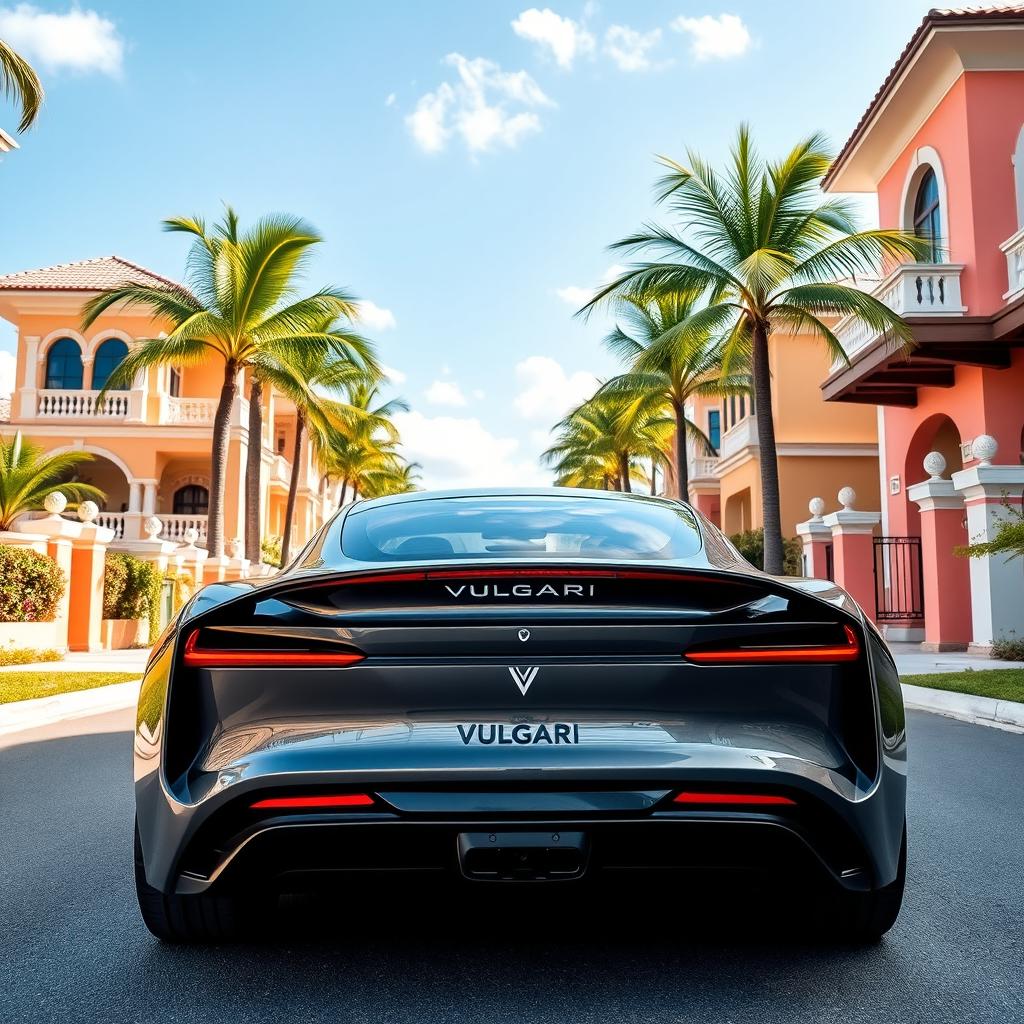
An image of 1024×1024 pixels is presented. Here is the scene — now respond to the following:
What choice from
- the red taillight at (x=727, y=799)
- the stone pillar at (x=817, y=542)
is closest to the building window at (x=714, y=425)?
the stone pillar at (x=817, y=542)

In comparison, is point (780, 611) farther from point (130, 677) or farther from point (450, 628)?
point (130, 677)

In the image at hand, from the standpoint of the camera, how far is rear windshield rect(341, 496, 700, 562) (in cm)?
349

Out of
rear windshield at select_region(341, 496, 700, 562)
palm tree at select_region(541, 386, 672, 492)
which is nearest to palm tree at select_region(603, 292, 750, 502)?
palm tree at select_region(541, 386, 672, 492)

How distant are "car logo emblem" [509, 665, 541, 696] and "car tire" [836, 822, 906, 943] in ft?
3.71

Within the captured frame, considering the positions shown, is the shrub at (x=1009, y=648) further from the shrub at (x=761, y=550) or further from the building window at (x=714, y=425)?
the building window at (x=714, y=425)

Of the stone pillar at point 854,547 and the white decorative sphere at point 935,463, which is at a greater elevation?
the white decorative sphere at point 935,463

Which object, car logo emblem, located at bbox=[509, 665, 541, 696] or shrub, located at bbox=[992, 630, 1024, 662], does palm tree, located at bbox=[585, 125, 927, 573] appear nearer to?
shrub, located at bbox=[992, 630, 1024, 662]

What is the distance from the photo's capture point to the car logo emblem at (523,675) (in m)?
2.82

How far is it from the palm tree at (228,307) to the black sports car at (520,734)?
20.0m

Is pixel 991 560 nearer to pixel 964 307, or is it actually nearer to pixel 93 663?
pixel 964 307

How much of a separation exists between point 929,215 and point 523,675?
2084 centimetres

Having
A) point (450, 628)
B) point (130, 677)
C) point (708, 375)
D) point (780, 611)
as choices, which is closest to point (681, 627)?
point (780, 611)

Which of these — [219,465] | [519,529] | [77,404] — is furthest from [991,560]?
[77,404]

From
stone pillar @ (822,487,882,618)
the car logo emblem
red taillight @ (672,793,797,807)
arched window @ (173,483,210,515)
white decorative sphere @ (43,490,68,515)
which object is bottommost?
red taillight @ (672,793,797,807)
